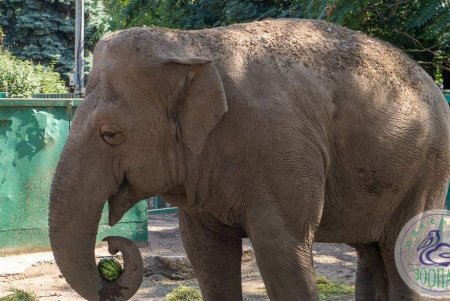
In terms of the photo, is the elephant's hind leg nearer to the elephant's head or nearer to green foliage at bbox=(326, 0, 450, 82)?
the elephant's head

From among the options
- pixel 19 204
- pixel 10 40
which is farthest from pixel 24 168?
pixel 10 40

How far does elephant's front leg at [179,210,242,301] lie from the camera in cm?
547

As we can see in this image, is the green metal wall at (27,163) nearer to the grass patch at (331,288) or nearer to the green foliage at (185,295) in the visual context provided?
the green foliage at (185,295)

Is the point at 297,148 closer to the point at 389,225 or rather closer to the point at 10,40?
the point at 389,225

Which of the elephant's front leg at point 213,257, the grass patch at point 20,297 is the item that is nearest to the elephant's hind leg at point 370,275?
the elephant's front leg at point 213,257

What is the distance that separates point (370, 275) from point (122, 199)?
2.21 meters

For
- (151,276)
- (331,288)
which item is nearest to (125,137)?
(331,288)

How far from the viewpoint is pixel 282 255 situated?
191 inches

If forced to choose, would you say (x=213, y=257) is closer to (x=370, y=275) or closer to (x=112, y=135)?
(x=112, y=135)

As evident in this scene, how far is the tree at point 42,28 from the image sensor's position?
40.4 meters

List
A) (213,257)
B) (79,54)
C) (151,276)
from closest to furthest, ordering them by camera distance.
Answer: (213,257)
(151,276)
(79,54)

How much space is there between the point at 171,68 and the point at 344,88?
1.06 metres

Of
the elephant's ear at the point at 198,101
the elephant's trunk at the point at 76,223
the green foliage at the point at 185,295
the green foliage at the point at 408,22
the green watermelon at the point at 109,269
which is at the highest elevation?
the green foliage at the point at 408,22

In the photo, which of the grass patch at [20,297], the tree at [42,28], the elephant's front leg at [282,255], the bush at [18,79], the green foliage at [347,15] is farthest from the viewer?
the tree at [42,28]
